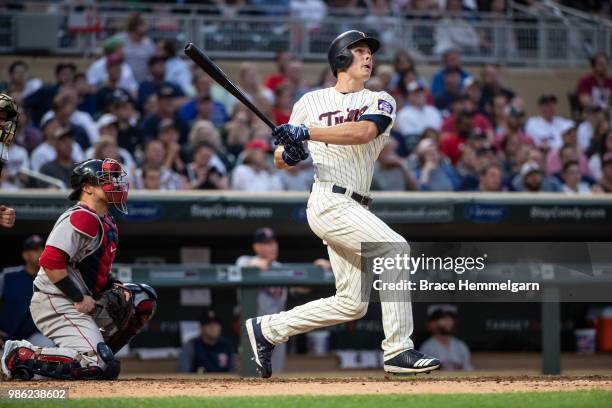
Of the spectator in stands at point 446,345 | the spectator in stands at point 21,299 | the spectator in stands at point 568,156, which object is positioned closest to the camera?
the spectator in stands at point 21,299

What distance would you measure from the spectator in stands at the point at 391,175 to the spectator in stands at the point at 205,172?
55.4 inches

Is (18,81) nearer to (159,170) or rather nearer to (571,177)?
(159,170)

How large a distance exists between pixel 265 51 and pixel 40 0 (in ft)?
8.79

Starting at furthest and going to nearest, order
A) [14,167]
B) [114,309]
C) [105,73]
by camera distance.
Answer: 1. [105,73]
2. [14,167]
3. [114,309]

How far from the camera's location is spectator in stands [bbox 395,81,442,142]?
12.2 m

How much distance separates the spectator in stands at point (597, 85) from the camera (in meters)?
13.6

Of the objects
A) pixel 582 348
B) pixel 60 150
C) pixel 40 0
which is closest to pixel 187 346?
Result: pixel 60 150

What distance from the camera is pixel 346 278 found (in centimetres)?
611

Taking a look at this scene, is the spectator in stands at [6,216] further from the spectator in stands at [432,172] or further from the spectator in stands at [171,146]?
the spectator in stands at [432,172]

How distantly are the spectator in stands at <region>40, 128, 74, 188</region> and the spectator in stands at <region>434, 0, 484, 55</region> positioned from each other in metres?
5.74

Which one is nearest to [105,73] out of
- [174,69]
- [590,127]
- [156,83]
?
[156,83]

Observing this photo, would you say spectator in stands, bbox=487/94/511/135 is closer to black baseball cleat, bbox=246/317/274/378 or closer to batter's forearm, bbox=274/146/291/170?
batter's forearm, bbox=274/146/291/170

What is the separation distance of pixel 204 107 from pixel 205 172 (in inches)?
56.3

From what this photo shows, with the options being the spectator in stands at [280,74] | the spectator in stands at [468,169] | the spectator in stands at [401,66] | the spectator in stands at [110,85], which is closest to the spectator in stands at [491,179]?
the spectator in stands at [468,169]
